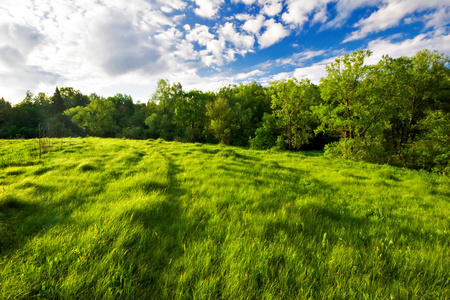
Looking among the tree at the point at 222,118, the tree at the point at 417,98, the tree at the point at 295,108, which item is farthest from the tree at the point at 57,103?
the tree at the point at 417,98

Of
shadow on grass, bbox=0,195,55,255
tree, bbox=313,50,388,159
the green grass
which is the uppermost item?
tree, bbox=313,50,388,159

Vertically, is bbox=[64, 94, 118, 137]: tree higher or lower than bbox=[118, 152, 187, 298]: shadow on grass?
higher

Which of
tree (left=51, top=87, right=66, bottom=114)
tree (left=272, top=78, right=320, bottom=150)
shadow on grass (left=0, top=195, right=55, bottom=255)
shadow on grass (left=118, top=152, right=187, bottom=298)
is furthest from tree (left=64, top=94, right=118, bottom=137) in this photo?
shadow on grass (left=118, top=152, right=187, bottom=298)

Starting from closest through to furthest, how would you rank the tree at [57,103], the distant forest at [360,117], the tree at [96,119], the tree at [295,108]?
the distant forest at [360,117] < the tree at [295,108] < the tree at [96,119] < the tree at [57,103]

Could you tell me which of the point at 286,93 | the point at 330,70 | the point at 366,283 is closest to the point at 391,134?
the point at 330,70

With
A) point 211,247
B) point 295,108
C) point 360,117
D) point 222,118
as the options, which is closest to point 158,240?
point 211,247

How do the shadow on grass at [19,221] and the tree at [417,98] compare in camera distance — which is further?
the tree at [417,98]

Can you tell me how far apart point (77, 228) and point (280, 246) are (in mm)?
3760

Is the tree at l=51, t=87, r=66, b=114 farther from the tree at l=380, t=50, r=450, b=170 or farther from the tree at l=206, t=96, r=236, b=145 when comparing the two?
the tree at l=380, t=50, r=450, b=170

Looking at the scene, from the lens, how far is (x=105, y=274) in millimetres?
2135

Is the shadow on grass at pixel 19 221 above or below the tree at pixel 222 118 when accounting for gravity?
below

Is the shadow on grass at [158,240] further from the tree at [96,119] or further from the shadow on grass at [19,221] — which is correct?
the tree at [96,119]

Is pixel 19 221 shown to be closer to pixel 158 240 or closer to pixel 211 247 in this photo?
pixel 158 240

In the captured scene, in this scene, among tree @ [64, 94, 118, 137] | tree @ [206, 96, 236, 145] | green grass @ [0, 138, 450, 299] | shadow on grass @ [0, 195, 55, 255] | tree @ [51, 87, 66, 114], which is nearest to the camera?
green grass @ [0, 138, 450, 299]
